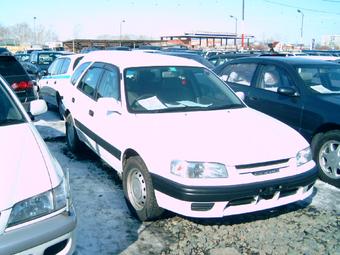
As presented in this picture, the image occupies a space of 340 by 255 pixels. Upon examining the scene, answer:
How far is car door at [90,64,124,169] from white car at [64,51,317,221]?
0.04ft

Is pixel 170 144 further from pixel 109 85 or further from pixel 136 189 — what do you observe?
pixel 109 85

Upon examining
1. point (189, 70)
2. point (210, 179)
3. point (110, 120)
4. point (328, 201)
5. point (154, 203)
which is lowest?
point (328, 201)

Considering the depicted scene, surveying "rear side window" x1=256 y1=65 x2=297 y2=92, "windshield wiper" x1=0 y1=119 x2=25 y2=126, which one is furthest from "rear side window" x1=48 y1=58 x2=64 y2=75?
"windshield wiper" x1=0 y1=119 x2=25 y2=126

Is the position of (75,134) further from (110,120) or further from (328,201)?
(328,201)

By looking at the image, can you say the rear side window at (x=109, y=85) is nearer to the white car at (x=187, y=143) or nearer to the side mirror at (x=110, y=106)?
the white car at (x=187, y=143)

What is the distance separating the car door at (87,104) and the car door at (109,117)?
8 cm

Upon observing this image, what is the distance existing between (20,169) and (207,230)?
1936mm

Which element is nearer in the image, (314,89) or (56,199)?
(56,199)

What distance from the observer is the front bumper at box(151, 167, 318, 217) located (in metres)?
3.29

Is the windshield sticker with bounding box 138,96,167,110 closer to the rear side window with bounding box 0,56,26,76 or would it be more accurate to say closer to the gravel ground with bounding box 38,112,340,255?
the gravel ground with bounding box 38,112,340,255

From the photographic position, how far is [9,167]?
2.58 m

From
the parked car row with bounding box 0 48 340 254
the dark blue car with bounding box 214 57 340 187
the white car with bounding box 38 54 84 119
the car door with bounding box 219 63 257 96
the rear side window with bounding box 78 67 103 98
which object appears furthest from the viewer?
the white car with bounding box 38 54 84 119

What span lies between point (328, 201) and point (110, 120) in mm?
2741

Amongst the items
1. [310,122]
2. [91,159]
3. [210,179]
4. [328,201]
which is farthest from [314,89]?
[91,159]
